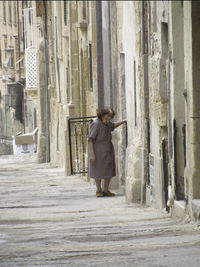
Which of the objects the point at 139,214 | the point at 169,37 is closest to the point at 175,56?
the point at 169,37

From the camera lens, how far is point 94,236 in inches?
253

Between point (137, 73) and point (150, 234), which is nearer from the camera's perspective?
point (150, 234)

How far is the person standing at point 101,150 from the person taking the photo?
11297 millimetres

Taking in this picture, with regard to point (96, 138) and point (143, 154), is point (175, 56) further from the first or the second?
point (96, 138)

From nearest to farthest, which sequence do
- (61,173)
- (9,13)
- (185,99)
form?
1. (185,99)
2. (61,173)
3. (9,13)

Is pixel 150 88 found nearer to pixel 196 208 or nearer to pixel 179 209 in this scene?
pixel 179 209

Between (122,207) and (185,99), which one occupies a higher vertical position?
(185,99)

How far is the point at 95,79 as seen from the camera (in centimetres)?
1472

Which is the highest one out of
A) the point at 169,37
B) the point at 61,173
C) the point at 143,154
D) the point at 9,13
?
the point at 9,13

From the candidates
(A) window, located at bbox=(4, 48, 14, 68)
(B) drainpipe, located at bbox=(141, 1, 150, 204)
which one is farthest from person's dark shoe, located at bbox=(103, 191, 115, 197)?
(A) window, located at bbox=(4, 48, 14, 68)

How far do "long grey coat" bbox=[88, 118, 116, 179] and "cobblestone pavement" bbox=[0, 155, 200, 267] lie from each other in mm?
913

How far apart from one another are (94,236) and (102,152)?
5070 mm

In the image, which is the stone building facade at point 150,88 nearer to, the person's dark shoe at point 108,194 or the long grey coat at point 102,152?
the long grey coat at point 102,152

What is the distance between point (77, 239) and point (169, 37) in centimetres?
253
